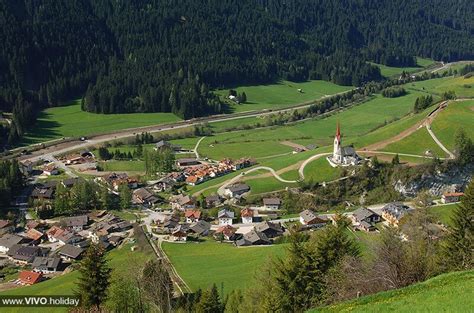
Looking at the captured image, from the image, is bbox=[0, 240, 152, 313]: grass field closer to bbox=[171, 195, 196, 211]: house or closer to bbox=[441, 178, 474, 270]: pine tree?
bbox=[171, 195, 196, 211]: house

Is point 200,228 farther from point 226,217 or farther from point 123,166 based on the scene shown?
point 123,166

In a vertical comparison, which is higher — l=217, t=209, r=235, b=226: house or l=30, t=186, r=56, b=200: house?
l=30, t=186, r=56, b=200: house

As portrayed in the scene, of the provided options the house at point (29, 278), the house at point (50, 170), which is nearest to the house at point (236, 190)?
the house at point (29, 278)

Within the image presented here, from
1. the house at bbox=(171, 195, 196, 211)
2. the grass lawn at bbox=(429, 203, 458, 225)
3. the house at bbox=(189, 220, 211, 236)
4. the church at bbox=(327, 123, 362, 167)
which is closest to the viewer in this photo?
the grass lawn at bbox=(429, 203, 458, 225)

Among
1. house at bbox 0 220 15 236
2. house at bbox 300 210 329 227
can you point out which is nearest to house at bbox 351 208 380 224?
house at bbox 300 210 329 227

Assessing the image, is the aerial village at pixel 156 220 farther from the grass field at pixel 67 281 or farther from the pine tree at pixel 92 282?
the pine tree at pixel 92 282

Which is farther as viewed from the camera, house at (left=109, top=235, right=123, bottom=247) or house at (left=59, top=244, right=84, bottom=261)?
house at (left=109, top=235, right=123, bottom=247)
